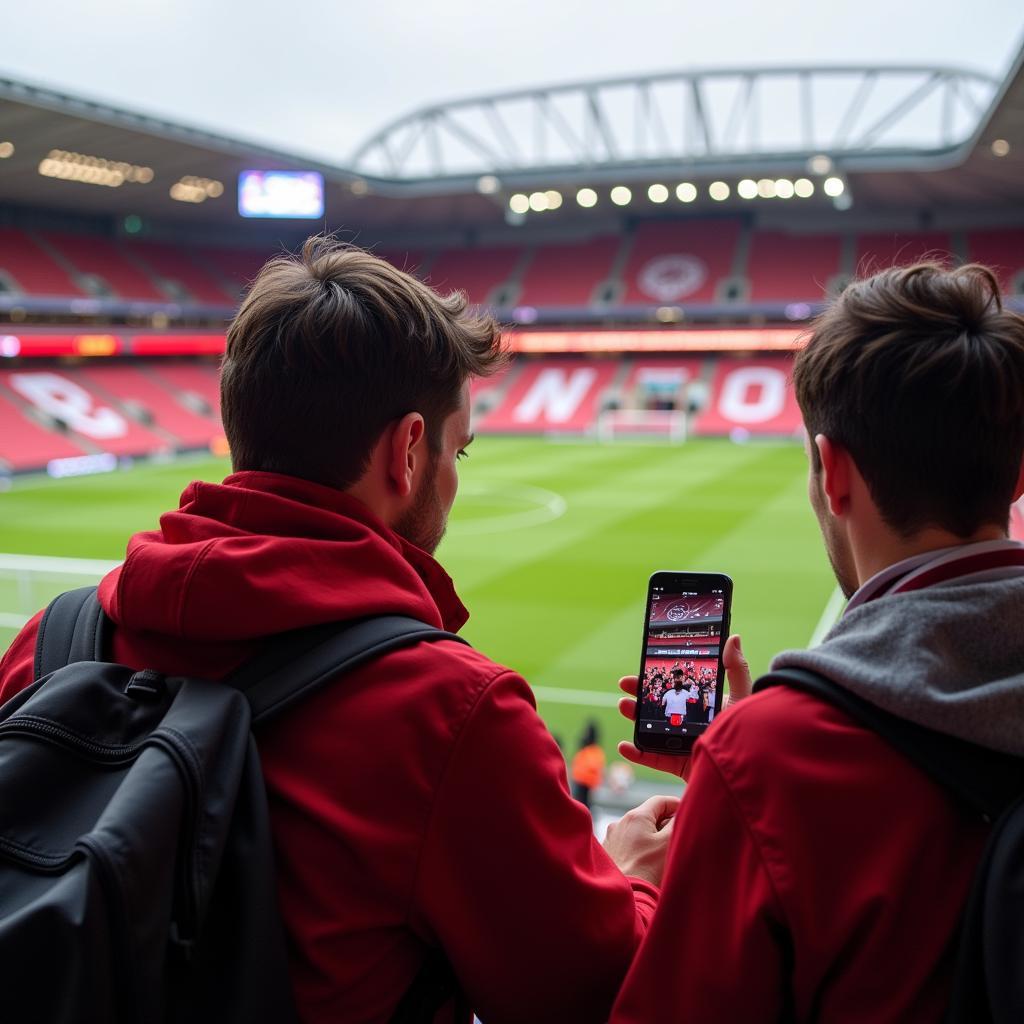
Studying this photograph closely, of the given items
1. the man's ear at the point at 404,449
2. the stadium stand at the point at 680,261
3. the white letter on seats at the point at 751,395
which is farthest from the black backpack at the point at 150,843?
the stadium stand at the point at 680,261

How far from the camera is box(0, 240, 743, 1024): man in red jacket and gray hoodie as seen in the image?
1.46m

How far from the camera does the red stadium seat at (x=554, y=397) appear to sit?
121ft

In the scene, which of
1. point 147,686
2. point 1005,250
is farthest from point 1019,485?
point 1005,250

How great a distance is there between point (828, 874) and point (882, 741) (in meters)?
0.19

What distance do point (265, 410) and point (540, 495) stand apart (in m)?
19.8

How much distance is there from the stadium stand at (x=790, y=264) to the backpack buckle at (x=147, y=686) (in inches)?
1527

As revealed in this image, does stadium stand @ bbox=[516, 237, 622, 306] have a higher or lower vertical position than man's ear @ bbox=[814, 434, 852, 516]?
higher

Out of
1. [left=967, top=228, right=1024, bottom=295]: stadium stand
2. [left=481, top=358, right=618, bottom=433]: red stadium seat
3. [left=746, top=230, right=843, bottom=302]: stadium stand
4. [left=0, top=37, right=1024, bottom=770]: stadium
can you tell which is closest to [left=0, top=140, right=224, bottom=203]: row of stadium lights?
[left=0, top=37, right=1024, bottom=770]: stadium

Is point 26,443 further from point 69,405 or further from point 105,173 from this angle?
point 105,173

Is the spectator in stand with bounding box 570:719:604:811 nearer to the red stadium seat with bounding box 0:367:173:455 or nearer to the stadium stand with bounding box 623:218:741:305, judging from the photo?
the red stadium seat with bounding box 0:367:173:455

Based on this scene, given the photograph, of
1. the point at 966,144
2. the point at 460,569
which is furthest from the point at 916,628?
the point at 966,144

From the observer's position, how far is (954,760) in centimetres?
133

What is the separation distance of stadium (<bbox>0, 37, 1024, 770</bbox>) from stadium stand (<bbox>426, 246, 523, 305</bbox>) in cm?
13

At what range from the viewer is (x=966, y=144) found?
27.5 metres
